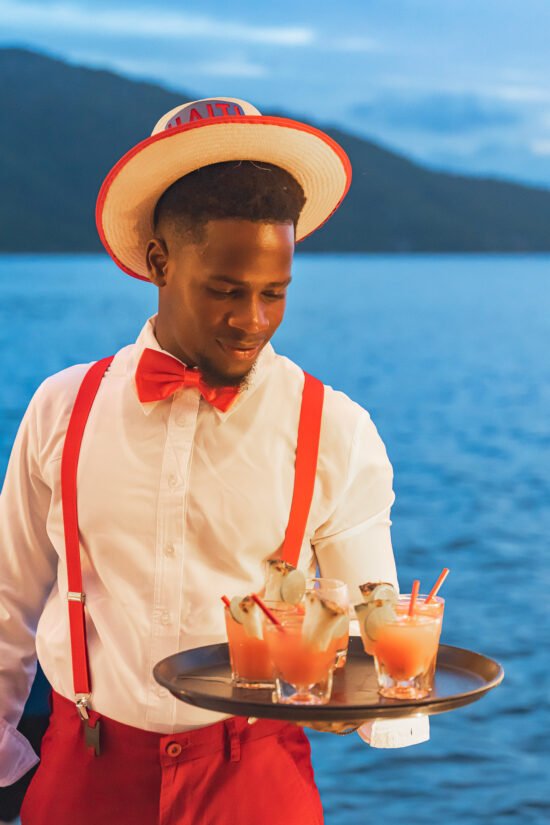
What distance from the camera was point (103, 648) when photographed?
1.97 metres

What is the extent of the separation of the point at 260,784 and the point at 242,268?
2.55 ft

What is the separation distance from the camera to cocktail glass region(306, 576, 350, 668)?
1.75 meters

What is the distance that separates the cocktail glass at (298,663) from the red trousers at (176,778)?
0.24 meters

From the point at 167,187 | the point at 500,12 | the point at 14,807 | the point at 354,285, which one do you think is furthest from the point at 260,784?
the point at 500,12

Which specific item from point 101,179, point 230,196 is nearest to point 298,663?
point 230,196

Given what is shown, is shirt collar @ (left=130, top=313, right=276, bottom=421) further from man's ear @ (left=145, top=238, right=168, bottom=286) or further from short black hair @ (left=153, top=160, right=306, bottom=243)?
short black hair @ (left=153, top=160, right=306, bottom=243)

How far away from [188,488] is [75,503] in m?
0.18

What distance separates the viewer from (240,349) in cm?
191

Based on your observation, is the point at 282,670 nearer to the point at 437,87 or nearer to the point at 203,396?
the point at 203,396

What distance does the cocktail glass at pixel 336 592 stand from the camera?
1.75m

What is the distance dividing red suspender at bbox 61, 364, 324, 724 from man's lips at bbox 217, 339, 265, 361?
0.16 meters

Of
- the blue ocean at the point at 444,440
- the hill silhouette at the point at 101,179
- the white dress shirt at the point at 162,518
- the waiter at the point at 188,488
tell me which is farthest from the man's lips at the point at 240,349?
the hill silhouette at the point at 101,179

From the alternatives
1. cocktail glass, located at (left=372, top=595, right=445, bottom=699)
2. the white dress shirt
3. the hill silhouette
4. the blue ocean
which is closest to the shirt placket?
the white dress shirt

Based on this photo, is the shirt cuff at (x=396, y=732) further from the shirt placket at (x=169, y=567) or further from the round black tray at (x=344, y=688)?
the shirt placket at (x=169, y=567)
